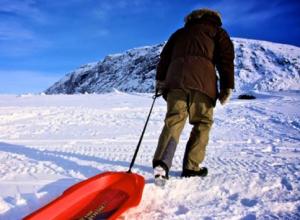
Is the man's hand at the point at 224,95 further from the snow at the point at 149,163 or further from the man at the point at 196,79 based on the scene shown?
the snow at the point at 149,163

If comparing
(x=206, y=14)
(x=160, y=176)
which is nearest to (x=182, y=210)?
(x=160, y=176)

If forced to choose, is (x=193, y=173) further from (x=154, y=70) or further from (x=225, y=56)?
(x=154, y=70)

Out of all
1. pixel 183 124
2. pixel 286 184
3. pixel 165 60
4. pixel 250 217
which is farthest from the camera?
pixel 165 60

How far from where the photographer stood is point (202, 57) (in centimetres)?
403

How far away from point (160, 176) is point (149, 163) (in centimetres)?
132

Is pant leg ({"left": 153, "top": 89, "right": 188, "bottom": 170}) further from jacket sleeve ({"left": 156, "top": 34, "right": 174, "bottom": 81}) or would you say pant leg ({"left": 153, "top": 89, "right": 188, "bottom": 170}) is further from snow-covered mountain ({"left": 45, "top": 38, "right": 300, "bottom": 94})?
snow-covered mountain ({"left": 45, "top": 38, "right": 300, "bottom": 94})

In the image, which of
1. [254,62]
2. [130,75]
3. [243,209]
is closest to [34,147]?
[243,209]

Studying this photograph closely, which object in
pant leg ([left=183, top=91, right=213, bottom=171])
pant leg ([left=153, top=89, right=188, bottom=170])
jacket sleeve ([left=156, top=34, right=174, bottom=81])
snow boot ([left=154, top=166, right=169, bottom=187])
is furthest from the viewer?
jacket sleeve ([left=156, top=34, right=174, bottom=81])

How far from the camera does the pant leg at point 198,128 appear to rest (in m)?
4.05

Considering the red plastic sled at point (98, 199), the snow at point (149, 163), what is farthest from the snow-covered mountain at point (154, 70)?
the red plastic sled at point (98, 199)

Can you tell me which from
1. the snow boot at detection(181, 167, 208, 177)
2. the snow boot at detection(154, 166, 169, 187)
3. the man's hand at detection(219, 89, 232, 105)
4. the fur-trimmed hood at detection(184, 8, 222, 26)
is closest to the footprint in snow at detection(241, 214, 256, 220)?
the snow boot at detection(154, 166, 169, 187)

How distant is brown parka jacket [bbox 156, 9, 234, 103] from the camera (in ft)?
13.1

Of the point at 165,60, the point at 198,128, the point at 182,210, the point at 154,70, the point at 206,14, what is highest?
the point at 154,70

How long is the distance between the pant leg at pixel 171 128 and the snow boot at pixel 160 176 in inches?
2.2
